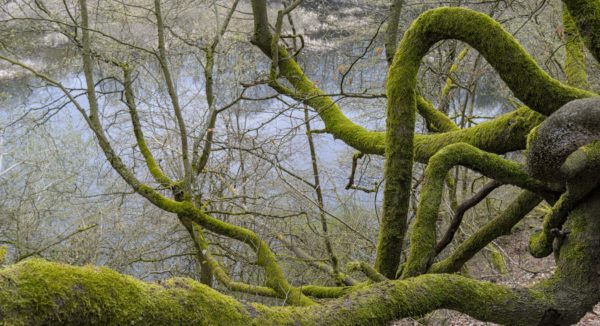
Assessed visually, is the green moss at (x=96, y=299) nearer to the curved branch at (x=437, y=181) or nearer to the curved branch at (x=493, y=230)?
the curved branch at (x=437, y=181)

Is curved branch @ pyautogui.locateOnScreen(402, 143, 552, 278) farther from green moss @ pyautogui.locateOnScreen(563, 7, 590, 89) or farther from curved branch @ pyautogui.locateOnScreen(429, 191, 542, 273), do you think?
green moss @ pyautogui.locateOnScreen(563, 7, 590, 89)

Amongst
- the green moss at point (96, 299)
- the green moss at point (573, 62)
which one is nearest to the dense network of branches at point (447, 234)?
the green moss at point (96, 299)

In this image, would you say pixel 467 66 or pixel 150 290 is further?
pixel 467 66

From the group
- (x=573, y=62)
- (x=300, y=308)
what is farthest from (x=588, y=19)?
(x=573, y=62)

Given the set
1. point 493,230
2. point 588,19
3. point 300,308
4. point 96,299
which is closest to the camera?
point 96,299

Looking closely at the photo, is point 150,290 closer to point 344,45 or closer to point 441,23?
point 441,23

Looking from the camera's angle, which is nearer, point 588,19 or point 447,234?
point 588,19

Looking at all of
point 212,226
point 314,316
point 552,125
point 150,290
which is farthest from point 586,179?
point 212,226

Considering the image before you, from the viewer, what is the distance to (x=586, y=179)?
2.83 metres

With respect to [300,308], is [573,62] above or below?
above

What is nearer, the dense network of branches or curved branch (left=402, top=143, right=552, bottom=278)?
the dense network of branches

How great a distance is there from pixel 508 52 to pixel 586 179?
0.85 m

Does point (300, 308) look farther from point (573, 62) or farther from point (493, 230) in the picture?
point (573, 62)

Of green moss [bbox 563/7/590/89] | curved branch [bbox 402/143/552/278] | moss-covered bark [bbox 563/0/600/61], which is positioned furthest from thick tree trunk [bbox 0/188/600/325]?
green moss [bbox 563/7/590/89]
